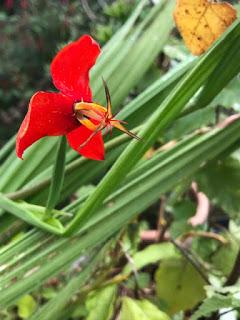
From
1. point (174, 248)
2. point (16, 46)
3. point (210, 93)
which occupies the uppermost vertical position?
point (16, 46)

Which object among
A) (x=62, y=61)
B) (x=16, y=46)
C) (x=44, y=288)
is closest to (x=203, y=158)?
(x=62, y=61)

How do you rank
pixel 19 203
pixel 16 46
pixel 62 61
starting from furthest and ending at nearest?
pixel 16 46
pixel 19 203
pixel 62 61

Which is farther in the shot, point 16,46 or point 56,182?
point 16,46

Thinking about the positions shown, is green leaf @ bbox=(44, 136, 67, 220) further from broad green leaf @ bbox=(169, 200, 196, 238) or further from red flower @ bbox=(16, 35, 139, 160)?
broad green leaf @ bbox=(169, 200, 196, 238)

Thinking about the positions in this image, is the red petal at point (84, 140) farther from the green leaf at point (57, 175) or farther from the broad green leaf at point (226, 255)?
the broad green leaf at point (226, 255)

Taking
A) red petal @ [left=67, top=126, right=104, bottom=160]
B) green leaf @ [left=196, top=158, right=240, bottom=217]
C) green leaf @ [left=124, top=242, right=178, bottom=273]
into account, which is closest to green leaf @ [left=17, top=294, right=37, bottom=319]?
green leaf @ [left=124, top=242, right=178, bottom=273]

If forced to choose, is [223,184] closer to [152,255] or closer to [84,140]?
[152,255]

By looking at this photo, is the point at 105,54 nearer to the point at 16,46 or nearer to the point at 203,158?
the point at 203,158
